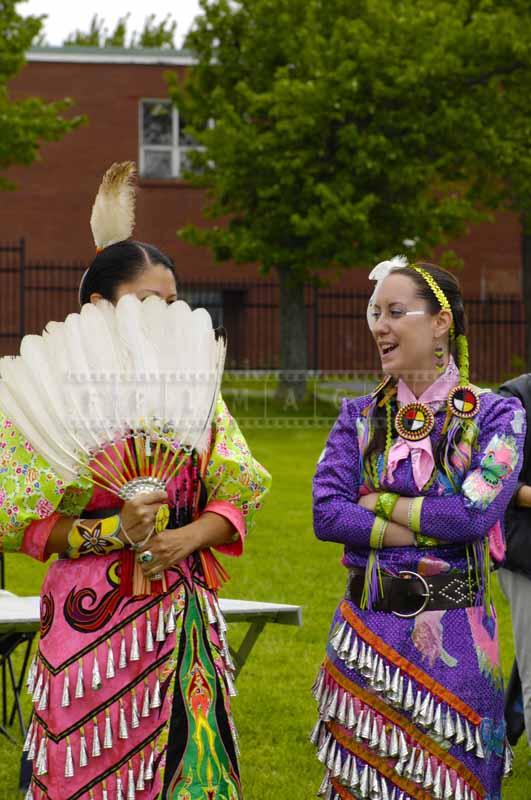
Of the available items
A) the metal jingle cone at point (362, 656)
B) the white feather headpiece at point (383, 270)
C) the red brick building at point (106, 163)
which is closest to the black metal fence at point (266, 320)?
the red brick building at point (106, 163)

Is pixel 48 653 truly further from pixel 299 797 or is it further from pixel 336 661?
pixel 299 797

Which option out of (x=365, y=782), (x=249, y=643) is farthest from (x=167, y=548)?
(x=249, y=643)

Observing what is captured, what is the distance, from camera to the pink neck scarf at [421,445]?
371cm

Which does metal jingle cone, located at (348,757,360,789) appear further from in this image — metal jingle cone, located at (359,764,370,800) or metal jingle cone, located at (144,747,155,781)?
metal jingle cone, located at (144,747,155,781)

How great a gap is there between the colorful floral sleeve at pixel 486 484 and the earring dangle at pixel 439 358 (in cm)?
14

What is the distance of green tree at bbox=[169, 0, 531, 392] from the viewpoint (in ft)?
69.8

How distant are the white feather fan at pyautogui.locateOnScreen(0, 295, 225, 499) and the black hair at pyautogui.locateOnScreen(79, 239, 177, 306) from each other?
18cm

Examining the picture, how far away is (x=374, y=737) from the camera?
362cm

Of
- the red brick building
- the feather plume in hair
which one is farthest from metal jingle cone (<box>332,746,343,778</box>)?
the red brick building

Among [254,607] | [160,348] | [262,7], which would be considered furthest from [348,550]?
[262,7]

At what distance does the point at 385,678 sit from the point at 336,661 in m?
0.18

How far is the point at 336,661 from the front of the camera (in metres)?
3.75

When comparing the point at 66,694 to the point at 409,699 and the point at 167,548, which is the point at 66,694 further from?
the point at 409,699

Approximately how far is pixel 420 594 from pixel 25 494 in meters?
1.09
